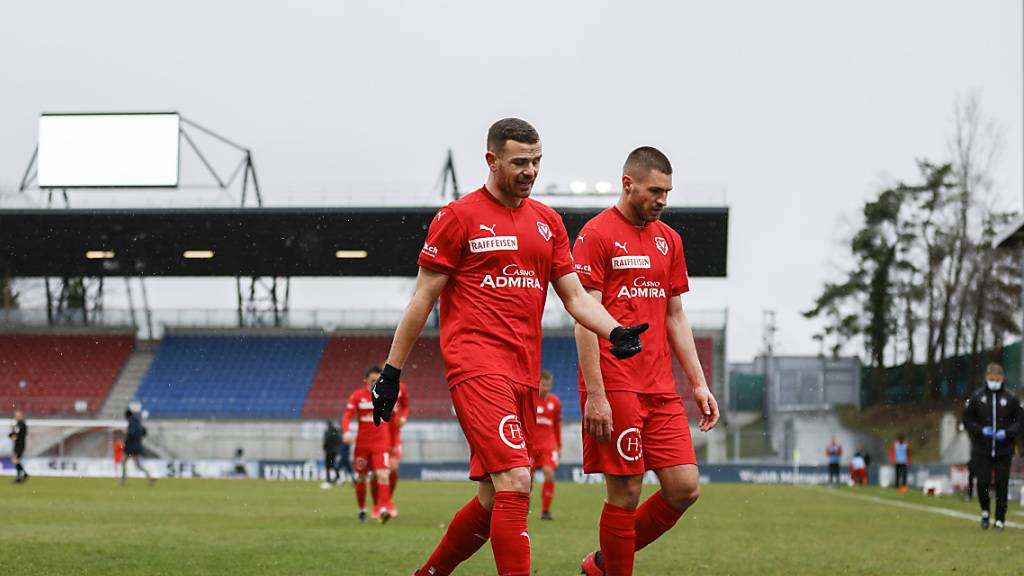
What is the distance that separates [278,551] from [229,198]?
105ft

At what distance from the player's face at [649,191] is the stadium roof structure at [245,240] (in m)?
32.8

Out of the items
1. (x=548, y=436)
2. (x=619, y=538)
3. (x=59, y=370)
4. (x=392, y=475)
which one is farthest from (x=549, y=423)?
(x=59, y=370)

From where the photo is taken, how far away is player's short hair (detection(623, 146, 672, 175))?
7.84 metres

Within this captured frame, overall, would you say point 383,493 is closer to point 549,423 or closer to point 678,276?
point 549,423

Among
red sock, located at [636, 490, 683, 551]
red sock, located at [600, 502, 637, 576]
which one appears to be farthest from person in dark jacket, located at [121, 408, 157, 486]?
red sock, located at [600, 502, 637, 576]

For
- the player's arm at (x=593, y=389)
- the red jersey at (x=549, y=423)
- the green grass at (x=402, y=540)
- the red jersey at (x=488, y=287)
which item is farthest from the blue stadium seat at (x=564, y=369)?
the red jersey at (x=488, y=287)

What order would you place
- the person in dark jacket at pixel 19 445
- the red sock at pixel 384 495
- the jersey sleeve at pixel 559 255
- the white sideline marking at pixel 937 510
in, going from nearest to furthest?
the jersey sleeve at pixel 559 255 → the red sock at pixel 384 495 → the white sideline marking at pixel 937 510 → the person in dark jacket at pixel 19 445

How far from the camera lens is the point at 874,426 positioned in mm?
55344

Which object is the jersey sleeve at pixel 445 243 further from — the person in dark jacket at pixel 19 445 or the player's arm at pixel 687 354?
the person in dark jacket at pixel 19 445

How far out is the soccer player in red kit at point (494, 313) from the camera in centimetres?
661

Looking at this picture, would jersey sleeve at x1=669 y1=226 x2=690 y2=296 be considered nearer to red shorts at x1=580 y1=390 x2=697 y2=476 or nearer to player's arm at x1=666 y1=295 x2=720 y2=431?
player's arm at x1=666 y1=295 x2=720 y2=431

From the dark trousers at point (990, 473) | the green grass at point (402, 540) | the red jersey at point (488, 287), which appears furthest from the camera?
the dark trousers at point (990, 473)

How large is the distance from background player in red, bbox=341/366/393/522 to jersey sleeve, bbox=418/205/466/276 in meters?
9.52

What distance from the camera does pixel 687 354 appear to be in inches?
318
